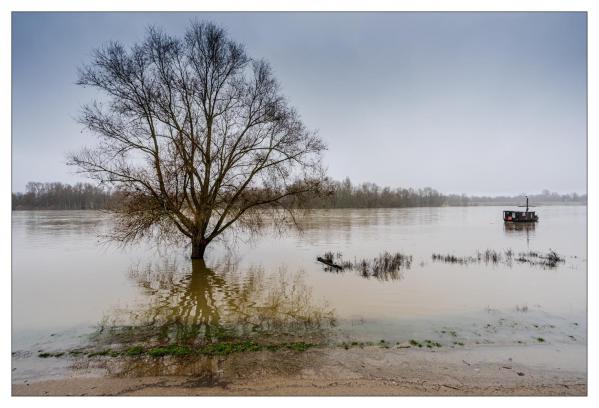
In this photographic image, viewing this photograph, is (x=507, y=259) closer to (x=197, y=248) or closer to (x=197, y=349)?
(x=197, y=248)

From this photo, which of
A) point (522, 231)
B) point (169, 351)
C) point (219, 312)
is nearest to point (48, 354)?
point (169, 351)

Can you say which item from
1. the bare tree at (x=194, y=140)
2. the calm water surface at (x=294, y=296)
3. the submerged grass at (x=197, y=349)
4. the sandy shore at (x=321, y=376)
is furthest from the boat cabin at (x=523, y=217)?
the submerged grass at (x=197, y=349)

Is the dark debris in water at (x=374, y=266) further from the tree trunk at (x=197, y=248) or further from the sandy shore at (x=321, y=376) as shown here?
the sandy shore at (x=321, y=376)

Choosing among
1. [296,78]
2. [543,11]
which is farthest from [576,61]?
[296,78]

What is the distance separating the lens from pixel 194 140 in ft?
51.1

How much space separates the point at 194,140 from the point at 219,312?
8.78 metres

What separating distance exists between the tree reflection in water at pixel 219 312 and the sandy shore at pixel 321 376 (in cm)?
105

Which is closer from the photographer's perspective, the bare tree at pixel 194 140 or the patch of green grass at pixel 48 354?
the patch of green grass at pixel 48 354

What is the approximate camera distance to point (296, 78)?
51.4 feet

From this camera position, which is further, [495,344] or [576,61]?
[576,61]

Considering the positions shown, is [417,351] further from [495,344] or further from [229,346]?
[229,346]

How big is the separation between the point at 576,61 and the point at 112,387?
1212cm

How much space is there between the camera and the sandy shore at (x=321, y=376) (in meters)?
5.56

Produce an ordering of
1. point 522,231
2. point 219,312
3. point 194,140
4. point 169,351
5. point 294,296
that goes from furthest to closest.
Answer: point 522,231 < point 194,140 < point 294,296 < point 219,312 < point 169,351
